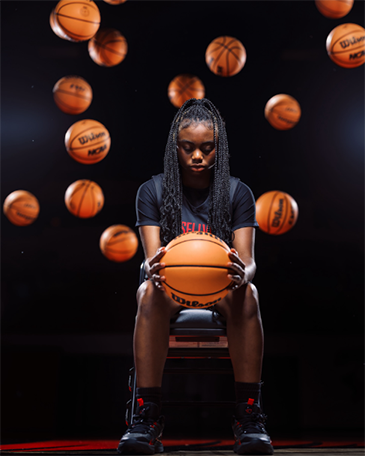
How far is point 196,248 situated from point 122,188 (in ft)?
8.19

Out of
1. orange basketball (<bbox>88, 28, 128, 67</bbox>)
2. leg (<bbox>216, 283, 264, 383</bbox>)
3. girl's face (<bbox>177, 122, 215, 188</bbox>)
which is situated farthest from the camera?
orange basketball (<bbox>88, 28, 128, 67</bbox>)

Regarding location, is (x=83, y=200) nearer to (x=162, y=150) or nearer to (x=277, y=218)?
(x=162, y=150)

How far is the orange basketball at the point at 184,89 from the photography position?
334cm

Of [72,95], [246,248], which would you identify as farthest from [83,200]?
[246,248]

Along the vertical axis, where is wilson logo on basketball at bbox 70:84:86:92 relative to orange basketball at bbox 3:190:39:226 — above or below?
above

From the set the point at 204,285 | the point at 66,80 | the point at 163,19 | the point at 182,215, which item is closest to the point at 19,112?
the point at 66,80

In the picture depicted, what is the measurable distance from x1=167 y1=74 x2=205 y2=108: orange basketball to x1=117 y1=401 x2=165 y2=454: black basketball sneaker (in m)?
2.44

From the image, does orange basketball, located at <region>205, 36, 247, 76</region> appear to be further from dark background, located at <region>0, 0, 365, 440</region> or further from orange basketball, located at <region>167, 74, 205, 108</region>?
dark background, located at <region>0, 0, 365, 440</region>

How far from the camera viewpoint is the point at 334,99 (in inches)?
150

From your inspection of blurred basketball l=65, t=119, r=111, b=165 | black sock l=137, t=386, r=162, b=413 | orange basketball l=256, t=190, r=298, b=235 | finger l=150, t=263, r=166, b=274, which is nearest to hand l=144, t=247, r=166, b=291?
finger l=150, t=263, r=166, b=274

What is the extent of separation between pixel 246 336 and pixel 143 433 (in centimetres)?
43

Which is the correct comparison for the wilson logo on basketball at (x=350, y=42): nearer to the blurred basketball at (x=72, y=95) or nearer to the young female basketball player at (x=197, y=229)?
the young female basketball player at (x=197, y=229)

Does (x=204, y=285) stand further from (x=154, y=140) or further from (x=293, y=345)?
(x=154, y=140)

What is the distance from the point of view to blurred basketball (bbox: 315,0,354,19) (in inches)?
126
